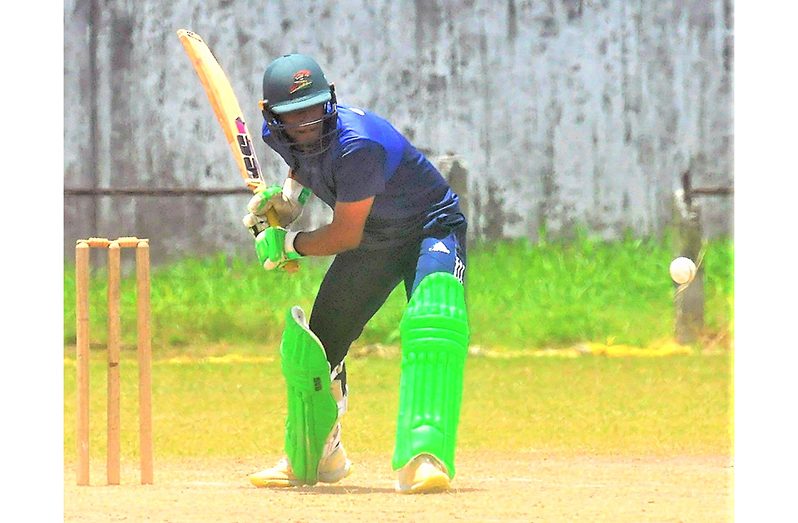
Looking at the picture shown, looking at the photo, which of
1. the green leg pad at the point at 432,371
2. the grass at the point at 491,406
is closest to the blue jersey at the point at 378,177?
the green leg pad at the point at 432,371

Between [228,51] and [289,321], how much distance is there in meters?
2.38

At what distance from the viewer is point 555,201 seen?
20.9 ft

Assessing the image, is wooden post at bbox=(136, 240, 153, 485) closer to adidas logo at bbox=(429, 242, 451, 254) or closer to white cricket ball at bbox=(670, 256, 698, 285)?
adidas logo at bbox=(429, 242, 451, 254)

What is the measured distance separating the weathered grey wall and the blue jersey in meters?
2.04

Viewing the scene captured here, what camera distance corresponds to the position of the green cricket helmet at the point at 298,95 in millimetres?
3938

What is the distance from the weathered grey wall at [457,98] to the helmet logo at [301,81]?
2.25 metres

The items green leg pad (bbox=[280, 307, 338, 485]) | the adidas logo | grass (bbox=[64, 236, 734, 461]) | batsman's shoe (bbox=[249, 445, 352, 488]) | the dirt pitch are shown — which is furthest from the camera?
grass (bbox=[64, 236, 734, 461])

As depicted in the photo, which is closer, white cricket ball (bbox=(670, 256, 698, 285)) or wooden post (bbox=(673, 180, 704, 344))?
white cricket ball (bbox=(670, 256, 698, 285))

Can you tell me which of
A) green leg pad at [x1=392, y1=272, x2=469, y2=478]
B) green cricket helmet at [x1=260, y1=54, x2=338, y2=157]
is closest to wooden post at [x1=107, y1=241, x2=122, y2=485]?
green cricket helmet at [x1=260, y1=54, x2=338, y2=157]

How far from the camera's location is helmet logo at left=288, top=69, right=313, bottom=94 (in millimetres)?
3934

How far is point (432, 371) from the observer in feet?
12.9

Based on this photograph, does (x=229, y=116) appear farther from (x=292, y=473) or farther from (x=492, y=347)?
(x=492, y=347)

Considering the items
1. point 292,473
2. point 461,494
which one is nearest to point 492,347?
point 292,473
